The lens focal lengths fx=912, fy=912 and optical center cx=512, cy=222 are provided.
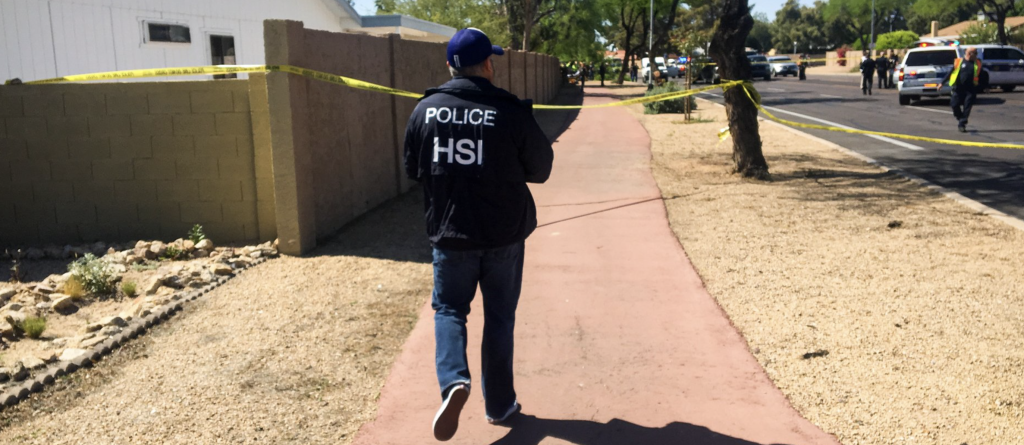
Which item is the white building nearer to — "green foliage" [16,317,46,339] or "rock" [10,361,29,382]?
"green foliage" [16,317,46,339]

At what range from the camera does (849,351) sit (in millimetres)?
5207

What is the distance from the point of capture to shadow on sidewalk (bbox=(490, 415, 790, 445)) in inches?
162

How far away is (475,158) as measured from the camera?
3.83 metres

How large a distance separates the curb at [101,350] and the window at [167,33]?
22.6 ft

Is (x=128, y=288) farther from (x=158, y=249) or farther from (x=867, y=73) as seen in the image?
(x=867, y=73)

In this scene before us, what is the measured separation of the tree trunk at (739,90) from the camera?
467 inches

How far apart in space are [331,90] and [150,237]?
221 cm

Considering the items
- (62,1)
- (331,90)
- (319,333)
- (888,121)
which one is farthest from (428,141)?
(888,121)

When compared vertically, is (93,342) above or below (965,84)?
below

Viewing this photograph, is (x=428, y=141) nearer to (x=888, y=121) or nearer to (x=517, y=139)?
(x=517, y=139)

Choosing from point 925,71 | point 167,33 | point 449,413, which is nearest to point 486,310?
point 449,413

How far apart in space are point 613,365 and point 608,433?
35.7 inches

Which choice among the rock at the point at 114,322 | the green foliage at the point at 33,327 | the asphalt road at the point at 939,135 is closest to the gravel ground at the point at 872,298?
the asphalt road at the point at 939,135

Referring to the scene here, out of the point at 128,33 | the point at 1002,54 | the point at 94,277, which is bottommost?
the point at 94,277
